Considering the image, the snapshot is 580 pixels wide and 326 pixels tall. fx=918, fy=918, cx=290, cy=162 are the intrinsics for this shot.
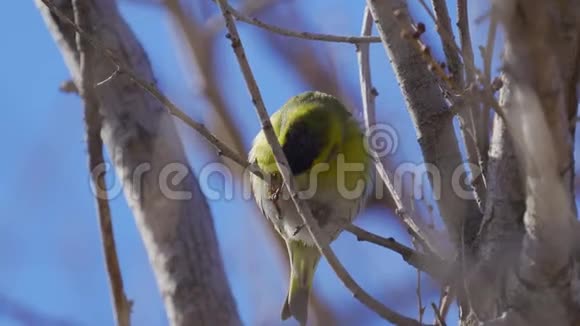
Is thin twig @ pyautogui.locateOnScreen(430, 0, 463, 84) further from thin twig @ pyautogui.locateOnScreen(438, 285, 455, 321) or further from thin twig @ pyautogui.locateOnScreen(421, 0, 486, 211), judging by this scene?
thin twig @ pyautogui.locateOnScreen(438, 285, 455, 321)

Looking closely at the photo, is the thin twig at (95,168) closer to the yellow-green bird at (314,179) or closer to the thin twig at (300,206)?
the thin twig at (300,206)

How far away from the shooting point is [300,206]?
1948mm

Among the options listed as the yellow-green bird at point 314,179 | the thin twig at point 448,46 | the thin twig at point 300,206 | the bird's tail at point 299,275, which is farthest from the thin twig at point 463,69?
the bird's tail at point 299,275

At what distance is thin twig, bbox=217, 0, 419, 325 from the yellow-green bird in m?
1.22

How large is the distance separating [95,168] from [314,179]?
105 centimetres

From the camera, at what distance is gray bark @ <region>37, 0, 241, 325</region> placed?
266cm

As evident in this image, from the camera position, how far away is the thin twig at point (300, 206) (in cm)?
175

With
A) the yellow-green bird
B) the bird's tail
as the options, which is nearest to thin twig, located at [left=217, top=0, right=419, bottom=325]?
the yellow-green bird

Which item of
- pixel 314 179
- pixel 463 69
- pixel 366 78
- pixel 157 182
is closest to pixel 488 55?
pixel 463 69

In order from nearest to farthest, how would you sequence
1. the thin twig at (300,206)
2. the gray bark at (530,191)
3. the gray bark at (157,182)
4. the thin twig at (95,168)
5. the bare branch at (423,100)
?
1. the gray bark at (530,191)
2. the thin twig at (300,206)
3. the thin twig at (95,168)
4. the bare branch at (423,100)
5. the gray bark at (157,182)

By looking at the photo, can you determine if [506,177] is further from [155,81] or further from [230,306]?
[155,81]

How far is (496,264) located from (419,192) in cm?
101

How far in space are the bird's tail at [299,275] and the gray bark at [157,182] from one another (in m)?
0.74

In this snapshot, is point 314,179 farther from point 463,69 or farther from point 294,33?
point 463,69
